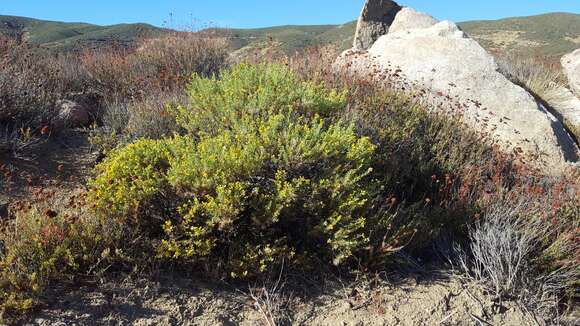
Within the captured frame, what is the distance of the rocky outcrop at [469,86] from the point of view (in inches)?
239

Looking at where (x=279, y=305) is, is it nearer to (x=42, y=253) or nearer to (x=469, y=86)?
(x=42, y=253)

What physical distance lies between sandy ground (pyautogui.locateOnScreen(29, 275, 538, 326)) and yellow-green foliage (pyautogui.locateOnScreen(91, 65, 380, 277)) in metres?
0.23

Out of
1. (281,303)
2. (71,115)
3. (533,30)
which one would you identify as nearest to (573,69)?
(281,303)

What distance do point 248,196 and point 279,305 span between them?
0.78 metres

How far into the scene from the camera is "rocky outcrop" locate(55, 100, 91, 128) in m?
5.32

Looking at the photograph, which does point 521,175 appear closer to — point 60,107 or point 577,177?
point 577,177

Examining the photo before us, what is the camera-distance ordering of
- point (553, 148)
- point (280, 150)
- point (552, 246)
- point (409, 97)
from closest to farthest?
point (280, 150)
point (552, 246)
point (409, 97)
point (553, 148)

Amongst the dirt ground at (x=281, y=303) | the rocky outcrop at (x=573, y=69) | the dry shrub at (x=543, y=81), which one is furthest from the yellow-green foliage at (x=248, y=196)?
the rocky outcrop at (x=573, y=69)

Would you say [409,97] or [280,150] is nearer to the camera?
[280,150]

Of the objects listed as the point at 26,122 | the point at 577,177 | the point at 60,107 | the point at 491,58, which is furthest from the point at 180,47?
the point at 577,177

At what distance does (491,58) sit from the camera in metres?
7.30

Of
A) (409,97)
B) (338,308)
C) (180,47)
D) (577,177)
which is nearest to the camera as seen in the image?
(338,308)

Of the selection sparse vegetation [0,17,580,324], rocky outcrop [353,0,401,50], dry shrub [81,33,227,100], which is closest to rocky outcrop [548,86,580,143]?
sparse vegetation [0,17,580,324]

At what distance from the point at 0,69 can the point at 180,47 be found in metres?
3.08
